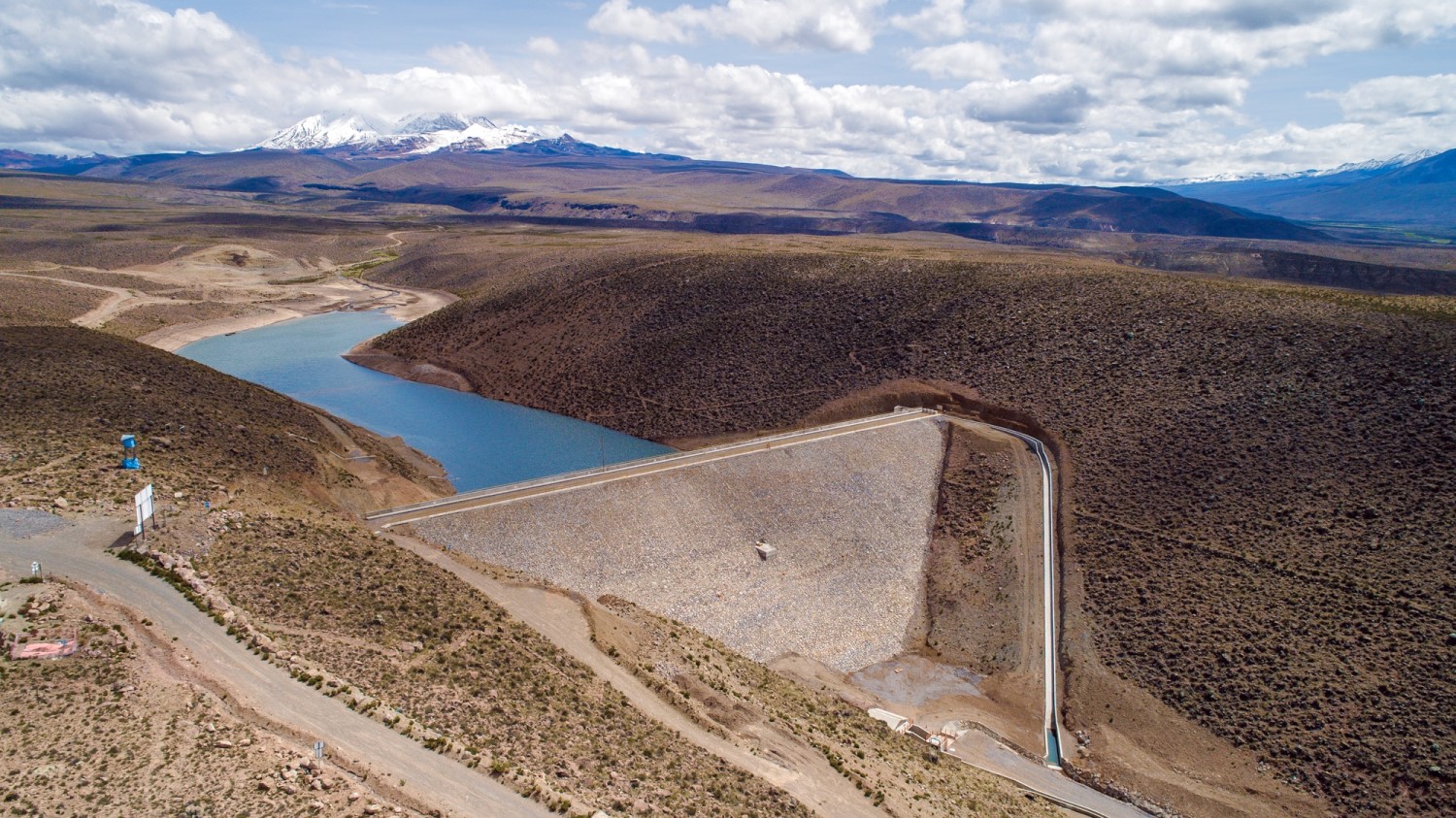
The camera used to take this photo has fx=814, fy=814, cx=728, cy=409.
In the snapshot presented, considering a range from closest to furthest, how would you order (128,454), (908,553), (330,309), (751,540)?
(128,454)
(751,540)
(908,553)
(330,309)

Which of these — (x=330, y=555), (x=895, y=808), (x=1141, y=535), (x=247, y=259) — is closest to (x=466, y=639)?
(x=330, y=555)

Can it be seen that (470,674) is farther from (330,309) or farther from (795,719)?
(330,309)

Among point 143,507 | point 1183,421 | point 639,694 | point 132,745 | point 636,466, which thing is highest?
point 1183,421

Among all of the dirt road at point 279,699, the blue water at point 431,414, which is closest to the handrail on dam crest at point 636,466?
the blue water at point 431,414

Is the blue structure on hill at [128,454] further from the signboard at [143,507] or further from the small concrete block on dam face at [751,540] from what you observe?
the small concrete block on dam face at [751,540]

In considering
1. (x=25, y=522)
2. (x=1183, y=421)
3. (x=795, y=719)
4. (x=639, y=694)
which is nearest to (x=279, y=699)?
(x=639, y=694)

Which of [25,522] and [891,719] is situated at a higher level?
[25,522]

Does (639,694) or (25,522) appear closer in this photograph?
(639,694)

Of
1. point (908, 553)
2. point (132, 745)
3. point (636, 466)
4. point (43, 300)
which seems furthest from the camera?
point (43, 300)
